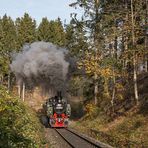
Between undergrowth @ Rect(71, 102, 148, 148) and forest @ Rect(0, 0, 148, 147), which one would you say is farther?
forest @ Rect(0, 0, 148, 147)

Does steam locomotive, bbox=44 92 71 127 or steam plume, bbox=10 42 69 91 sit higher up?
steam plume, bbox=10 42 69 91

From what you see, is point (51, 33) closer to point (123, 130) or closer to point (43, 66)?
point (43, 66)

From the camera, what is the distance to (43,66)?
145 feet

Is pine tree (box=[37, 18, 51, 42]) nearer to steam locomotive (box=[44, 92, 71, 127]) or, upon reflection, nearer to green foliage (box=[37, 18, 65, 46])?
green foliage (box=[37, 18, 65, 46])

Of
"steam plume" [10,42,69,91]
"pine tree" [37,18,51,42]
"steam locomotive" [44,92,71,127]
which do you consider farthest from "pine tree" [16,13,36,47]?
"steam locomotive" [44,92,71,127]

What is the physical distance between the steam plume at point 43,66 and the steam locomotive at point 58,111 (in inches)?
68.7

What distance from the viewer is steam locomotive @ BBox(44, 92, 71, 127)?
37969mm

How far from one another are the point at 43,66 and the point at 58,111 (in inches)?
307

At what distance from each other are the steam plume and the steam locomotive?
174 cm

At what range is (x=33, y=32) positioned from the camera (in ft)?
284

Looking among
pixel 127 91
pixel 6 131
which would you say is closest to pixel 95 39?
Result: pixel 127 91

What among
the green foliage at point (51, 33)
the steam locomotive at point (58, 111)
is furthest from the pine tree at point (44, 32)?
the steam locomotive at point (58, 111)

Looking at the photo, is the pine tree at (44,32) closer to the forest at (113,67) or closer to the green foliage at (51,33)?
the green foliage at (51,33)

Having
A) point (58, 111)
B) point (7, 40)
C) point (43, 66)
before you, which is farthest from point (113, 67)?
point (7, 40)
